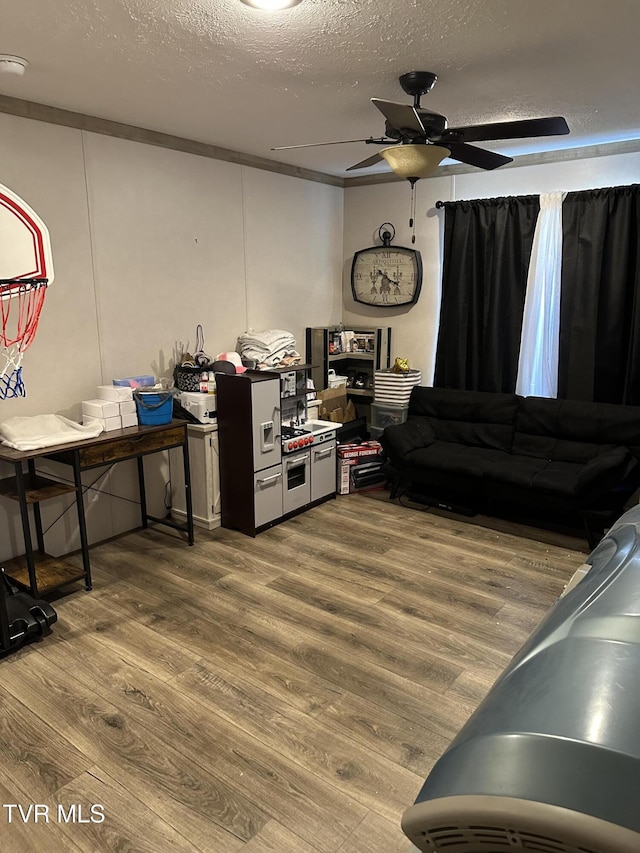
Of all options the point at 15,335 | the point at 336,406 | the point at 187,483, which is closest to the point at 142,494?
the point at 187,483

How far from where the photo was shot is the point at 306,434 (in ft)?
14.6

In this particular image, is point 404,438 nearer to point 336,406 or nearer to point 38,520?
point 336,406

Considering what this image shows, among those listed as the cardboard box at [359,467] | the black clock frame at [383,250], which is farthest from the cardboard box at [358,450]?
the black clock frame at [383,250]

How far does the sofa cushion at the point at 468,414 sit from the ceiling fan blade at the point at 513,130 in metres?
2.42

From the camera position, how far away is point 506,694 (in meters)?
1.01

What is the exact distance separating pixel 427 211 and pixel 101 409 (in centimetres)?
328

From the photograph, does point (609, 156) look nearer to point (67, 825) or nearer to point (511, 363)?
point (511, 363)

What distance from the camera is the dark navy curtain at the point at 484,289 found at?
467cm

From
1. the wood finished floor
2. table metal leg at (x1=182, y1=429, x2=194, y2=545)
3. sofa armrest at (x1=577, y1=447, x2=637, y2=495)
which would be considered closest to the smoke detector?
table metal leg at (x1=182, y1=429, x2=194, y2=545)

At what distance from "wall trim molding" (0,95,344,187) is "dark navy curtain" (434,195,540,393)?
145 centimetres

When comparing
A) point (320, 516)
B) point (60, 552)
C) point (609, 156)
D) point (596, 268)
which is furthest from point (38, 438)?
point (609, 156)

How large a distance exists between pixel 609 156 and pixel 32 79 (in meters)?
3.70

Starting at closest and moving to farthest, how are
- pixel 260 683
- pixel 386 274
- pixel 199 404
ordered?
pixel 260 683
pixel 199 404
pixel 386 274

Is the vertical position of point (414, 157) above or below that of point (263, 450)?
above
